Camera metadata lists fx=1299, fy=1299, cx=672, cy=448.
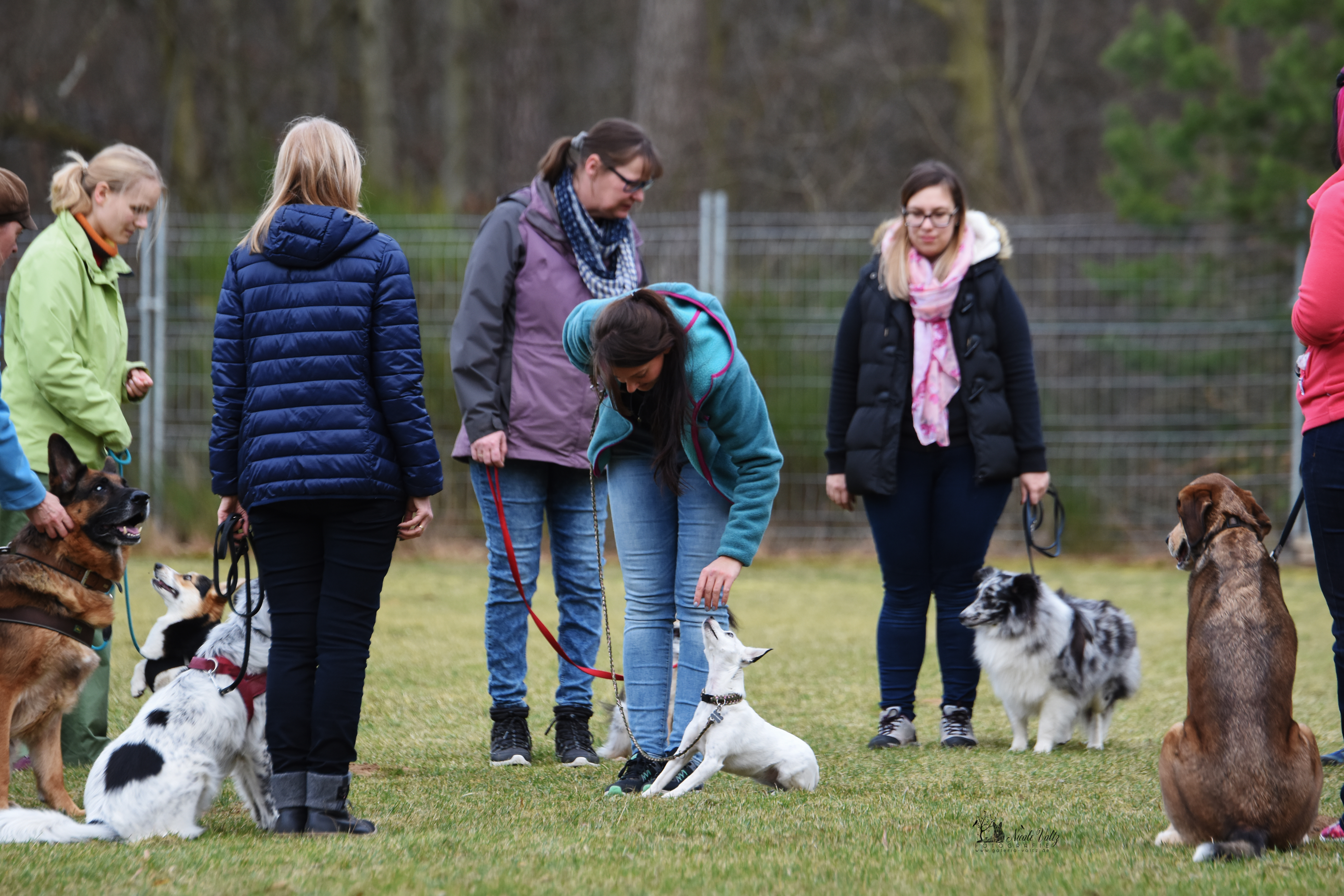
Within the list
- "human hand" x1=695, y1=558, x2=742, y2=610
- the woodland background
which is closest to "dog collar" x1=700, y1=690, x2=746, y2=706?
Answer: "human hand" x1=695, y1=558, x2=742, y2=610

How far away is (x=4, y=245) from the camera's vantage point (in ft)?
12.4

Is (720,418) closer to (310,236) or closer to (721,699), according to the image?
(721,699)

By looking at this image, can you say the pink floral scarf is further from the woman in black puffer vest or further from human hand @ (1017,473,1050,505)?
human hand @ (1017,473,1050,505)

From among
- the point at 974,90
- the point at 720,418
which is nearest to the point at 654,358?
the point at 720,418

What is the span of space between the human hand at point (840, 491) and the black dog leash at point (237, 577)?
2242mm

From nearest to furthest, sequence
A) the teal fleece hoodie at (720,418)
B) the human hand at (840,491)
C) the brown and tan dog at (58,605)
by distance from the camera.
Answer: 1. the teal fleece hoodie at (720,418)
2. the brown and tan dog at (58,605)
3. the human hand at (840,491)

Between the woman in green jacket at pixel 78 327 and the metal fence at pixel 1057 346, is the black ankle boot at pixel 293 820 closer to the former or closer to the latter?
the woman in green jacket at pixel 78 327

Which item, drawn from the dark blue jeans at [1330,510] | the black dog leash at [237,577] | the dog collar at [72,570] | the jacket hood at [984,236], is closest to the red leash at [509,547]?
the black dog leash at [237,577]

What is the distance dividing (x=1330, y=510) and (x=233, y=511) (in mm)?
2918

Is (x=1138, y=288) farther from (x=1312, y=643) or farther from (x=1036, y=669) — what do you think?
(x=1036, y=669)

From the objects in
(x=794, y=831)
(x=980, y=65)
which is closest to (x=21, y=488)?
(x=794, y=831)

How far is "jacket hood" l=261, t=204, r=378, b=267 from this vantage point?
3287 mm

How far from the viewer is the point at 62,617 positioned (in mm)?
3846

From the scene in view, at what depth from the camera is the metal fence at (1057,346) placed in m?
10.8
